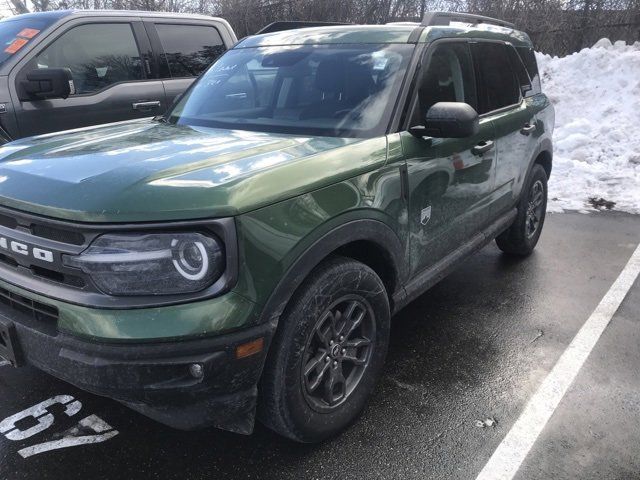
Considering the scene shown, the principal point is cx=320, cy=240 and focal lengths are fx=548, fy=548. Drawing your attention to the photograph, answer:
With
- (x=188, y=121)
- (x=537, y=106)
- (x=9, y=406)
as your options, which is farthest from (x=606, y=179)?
(x=9, y=406)

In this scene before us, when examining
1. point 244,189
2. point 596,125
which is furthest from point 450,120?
point 596,125

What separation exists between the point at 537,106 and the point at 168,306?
3802 millimetres

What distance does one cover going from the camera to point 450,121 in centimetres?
274

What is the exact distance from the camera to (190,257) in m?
1.96

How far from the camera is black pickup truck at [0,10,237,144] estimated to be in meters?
4.65

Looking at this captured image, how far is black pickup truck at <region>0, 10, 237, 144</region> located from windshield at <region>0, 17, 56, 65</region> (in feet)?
0.04

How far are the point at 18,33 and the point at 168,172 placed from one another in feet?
13.0

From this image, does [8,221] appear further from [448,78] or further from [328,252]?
[448,78]

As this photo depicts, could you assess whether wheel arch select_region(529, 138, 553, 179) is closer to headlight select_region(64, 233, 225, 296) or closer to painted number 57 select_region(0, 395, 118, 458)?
headlight select_region(64, 233, 225, 296)

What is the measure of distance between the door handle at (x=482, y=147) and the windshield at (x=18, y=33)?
4.00 meters

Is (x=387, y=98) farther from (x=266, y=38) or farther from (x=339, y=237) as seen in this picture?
(x=266, y=38)

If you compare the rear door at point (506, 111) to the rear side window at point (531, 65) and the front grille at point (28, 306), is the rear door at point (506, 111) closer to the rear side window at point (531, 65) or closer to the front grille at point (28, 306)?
the rear side window at point (531, 65)

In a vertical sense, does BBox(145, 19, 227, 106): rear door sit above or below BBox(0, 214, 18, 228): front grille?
above

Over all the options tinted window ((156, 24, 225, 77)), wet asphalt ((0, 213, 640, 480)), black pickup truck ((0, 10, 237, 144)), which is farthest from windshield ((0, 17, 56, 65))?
wet asphalt ((0, 213, 640, 480))
